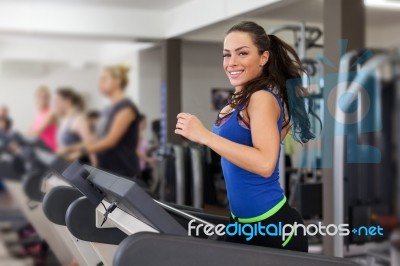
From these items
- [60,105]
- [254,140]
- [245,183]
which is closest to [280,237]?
[245,183]

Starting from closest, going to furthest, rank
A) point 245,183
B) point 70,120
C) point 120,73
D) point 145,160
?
point 245,183
point 70,120
point 120,73
point 145,160

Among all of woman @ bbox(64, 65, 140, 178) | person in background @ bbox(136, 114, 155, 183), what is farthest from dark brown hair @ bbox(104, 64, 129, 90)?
person in background @ bbox(136, 114, 155, 183)

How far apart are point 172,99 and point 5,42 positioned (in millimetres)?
898

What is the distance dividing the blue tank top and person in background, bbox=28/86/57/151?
3.93 ft

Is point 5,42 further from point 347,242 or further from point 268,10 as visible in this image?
point 347,242

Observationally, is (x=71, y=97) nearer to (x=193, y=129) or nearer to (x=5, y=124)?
(x=5, y=124)

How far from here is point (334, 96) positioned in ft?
9.43

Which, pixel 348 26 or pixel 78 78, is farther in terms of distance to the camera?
pixel 348 26

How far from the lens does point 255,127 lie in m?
1.47

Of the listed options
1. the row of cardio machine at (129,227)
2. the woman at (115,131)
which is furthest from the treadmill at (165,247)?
the woman at (115,131)

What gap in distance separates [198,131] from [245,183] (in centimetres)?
21

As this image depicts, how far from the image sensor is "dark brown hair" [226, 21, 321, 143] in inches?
61.4

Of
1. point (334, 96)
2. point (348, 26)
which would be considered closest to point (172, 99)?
point (334, 96)

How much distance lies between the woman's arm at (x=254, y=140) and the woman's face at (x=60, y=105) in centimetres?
116
